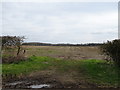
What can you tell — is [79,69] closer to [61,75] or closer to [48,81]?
[61,75]

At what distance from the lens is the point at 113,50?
49.2ft

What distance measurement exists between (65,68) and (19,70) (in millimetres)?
3041

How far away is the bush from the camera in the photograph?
48.3 feet

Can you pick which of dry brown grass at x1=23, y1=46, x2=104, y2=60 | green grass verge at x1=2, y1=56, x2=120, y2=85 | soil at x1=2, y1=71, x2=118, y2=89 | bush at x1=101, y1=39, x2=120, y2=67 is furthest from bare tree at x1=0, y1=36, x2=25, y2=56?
bush at x1=101, y1=39, x2=120, y2=67

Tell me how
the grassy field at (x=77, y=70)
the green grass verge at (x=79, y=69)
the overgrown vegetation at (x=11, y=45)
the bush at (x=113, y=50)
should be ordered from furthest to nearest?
1. the overgrown vegetation at (x=11, y=45)
2. the bush at (x=113, y=50)
3. the green grass verge at (x=79, y=69)
4. the grassy field at (x=77, y=70)

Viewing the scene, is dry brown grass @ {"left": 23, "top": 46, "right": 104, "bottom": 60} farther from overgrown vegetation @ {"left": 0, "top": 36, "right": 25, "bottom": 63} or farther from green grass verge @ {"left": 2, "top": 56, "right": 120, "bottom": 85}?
green grass verge @ {"left": 2, "top": 56, "right": 120, "bottom": 85}

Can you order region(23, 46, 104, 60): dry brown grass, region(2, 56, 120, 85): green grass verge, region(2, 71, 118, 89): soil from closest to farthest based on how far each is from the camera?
1. region(2, 71, 118, 89): soil
2. region(2, 56, 120, 85): green grass verge
3. region(23, 46, 104, 60): dry brown grass

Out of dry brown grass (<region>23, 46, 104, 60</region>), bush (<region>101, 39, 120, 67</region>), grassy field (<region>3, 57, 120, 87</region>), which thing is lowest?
grassy field (<region>3, 57, 120, 87</region>)

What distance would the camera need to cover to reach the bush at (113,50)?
14734 mm

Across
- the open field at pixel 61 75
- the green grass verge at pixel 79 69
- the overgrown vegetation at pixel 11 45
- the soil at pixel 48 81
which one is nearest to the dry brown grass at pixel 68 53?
the overgrown vegetation at pixel 11 45

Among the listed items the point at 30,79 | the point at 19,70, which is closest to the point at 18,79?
the point at 30,79

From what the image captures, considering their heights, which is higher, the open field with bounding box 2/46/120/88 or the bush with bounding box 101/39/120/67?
the bush with bounding box 101/39/120/67

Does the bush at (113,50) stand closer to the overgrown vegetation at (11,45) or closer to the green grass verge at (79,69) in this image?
the green grass verge at (79,69)

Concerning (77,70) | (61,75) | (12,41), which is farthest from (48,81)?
(12,41)
